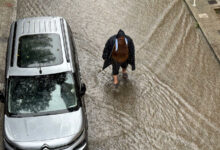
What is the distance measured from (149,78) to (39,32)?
10.9 feet

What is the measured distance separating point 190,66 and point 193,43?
1.24 metres

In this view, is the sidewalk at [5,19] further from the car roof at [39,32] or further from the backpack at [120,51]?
the backpack at [120,51]

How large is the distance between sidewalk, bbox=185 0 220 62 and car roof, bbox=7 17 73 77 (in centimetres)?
497

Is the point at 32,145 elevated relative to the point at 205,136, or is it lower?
elevated

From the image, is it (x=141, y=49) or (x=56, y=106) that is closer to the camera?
(x=56, y=106)

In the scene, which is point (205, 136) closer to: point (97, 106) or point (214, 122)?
point (214, 122)

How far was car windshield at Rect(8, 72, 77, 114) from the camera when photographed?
7414 mm

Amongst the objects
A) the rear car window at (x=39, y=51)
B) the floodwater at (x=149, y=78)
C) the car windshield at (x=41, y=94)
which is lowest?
the floodwater at (x=149, y=78)

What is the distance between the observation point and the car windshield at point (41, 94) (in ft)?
24.3

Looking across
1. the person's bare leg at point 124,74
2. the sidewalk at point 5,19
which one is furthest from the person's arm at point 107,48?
the sidewalk at point 5,19

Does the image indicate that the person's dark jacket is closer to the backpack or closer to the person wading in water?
the person wading in water

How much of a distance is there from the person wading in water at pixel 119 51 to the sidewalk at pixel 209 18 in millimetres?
3252

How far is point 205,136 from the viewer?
8523 millimetres

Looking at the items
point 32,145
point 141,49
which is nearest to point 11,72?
point 32,145
